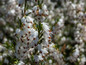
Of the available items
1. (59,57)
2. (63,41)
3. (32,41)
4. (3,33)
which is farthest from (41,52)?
(3,33)

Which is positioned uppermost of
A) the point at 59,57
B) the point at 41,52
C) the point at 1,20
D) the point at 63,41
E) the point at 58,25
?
the point at 1,20

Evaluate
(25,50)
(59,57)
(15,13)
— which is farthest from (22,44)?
(15,13)

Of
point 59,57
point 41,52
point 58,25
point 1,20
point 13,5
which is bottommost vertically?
point 41,52

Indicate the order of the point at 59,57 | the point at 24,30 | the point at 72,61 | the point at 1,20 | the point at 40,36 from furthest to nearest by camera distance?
the point at 1,20 → the point at 72,61 → the point at 59,57 → the point at 40,36 → the point at 24,30

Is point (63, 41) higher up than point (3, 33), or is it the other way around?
point (3, 33)

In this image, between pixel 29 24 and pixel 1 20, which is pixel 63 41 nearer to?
pixel 1 20

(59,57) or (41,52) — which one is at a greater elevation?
(59,57)

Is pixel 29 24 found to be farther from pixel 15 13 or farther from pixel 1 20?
pixel 1 20

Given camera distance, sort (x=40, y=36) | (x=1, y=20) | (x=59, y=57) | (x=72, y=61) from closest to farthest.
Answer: (x=40, y=36)
(x=59, y=57)
(x=72, y=61)
(x=1, y=20)

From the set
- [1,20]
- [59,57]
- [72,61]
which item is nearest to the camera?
[59,57]

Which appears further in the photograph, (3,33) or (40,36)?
(3,33)
